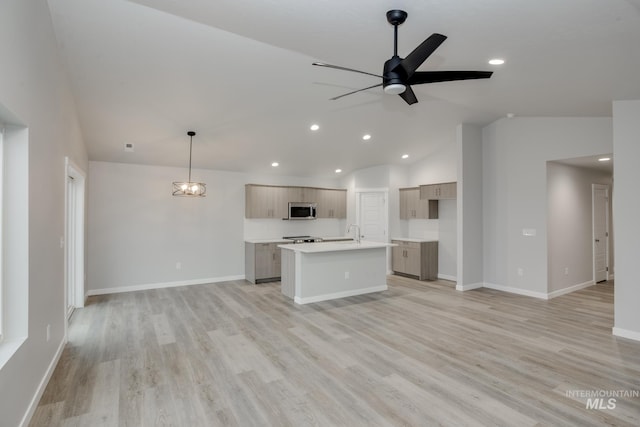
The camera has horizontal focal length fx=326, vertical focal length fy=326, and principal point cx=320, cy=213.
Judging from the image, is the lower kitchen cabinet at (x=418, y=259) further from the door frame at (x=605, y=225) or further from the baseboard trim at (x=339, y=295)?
the door frame at (x=605, y=225)

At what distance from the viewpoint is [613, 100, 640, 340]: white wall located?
3.83m

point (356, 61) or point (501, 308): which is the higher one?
point (356, 61)

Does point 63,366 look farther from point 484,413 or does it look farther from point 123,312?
point 484,413

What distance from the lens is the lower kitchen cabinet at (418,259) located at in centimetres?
715

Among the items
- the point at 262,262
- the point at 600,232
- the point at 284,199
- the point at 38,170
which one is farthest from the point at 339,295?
the point at 600,232

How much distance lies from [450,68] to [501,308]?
12.0 ft

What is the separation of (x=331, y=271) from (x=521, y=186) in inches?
147

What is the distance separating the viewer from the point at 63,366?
3.15 metres

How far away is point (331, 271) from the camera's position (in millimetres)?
5648

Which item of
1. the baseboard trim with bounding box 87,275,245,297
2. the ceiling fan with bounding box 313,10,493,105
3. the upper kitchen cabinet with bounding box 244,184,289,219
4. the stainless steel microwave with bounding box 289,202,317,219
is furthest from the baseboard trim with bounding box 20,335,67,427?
the stainless steel microwave with bounding box 289,202,317,219

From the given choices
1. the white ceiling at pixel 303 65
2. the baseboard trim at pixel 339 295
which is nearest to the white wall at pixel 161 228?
the white ceiling at pixel 303 65

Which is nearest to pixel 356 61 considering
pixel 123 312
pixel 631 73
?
pixel 631 73

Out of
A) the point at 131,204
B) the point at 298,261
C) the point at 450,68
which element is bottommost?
the point at 298,261

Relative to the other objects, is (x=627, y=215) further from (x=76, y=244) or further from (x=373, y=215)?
(x=76, y=244)
